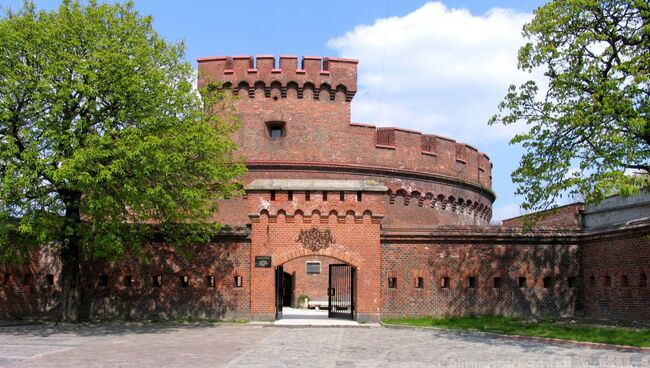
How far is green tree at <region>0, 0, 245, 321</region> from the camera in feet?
52.9

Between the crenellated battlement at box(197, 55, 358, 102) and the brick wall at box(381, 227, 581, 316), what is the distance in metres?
9.65

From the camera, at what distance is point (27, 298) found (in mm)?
20188

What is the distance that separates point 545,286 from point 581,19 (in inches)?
353

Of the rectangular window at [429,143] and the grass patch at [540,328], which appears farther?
the rectangular window at [429,143]

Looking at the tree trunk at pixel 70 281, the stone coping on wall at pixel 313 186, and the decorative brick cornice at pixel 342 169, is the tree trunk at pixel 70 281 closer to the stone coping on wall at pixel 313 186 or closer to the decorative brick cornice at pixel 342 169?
the stone coping on wall at pixel 313 186

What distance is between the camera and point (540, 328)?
680 inches

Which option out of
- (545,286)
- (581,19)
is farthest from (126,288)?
(581,19)

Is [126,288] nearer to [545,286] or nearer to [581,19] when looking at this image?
[545,286]

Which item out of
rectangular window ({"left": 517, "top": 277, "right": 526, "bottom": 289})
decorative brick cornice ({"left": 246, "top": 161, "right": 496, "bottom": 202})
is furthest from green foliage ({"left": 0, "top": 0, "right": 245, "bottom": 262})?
rectangular window ({"left": 517, "top": 277, "right": 526, "bottom": 289})

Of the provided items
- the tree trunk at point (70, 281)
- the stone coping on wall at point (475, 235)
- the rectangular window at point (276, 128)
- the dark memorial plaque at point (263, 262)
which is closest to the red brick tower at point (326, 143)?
the rectangular window at point (276, 128)

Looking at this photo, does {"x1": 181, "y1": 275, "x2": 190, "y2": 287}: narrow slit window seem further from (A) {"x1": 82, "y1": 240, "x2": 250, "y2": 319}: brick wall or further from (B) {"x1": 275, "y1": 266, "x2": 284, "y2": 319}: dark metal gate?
(B) {"x1": 275, "y1": 266, "x2": 284, "y2": 319}: dark metal gate

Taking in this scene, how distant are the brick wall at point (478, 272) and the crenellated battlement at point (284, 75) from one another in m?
9.65

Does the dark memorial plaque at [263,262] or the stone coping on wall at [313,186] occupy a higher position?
the stone coping on wall at [313,186]

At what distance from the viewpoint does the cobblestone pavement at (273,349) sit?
1146cm
